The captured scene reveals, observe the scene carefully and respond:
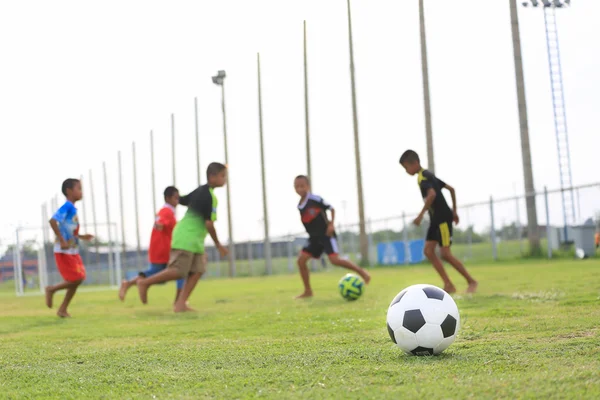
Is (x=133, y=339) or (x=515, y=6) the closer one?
(x=133, y=339)

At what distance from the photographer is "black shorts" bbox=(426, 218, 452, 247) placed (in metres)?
10.6

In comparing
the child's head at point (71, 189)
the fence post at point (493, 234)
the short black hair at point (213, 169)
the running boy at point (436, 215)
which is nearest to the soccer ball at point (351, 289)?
the running boy at point (436, 215)

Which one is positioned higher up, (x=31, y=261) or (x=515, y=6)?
(x=515, y=6)

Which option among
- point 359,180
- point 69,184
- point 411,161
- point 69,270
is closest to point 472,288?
point 411,161

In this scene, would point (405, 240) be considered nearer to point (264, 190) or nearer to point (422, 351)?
point (264, 190)

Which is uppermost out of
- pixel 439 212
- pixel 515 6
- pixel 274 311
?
pixel 515 6

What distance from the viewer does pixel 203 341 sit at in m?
6.75

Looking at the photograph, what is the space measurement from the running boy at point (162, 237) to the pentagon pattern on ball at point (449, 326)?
8.73 metres

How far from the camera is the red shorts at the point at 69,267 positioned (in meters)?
11.2

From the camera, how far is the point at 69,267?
36.8 ft

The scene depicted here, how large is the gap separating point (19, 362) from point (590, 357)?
387cm

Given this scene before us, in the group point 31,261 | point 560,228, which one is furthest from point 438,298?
point 31,261

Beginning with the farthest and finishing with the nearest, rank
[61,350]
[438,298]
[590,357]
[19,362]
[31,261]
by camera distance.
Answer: [31,261] < [61,350] < [19,362] < [438,298] < [590,357]

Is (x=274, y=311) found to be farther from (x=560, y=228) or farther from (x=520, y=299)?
(x=560, y=228)
